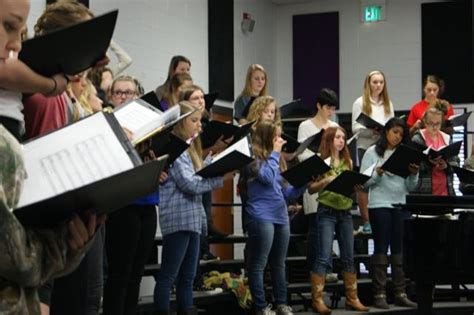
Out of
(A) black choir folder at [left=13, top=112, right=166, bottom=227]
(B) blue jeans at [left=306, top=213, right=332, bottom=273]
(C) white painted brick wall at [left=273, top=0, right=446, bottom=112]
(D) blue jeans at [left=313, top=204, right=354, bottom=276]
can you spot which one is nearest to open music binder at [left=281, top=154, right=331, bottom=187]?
(D) blue jeans at [left=313, top=204, right=354, bottom=276]

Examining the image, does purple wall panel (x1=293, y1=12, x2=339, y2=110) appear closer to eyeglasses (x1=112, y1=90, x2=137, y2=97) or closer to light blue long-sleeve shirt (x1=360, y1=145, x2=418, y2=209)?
light blue long-sleeve shirt (x1=360, y1=145, x2=418, y2=209)

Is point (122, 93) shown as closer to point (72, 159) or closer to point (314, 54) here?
point (72, 159)

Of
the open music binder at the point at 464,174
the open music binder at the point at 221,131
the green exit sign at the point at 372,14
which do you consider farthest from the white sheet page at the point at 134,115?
the green exit sign at the point at 372,14

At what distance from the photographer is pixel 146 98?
398 cm

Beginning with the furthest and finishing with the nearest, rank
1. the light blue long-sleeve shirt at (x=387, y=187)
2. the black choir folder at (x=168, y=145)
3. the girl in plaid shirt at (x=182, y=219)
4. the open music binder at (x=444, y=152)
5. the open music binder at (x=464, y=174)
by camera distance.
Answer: the light blue long-sleeve shirt at (x=387, y=187) < the open music binder at (x=444, y=152) < the open music binder at (x=464, y=174) < the girl in plaid shirt at (x=182, y=219) < the black choir folder at (x=168, y=145)

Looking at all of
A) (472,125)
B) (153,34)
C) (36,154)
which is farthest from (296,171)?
(472,125)

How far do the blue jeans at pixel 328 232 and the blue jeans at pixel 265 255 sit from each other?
48cm

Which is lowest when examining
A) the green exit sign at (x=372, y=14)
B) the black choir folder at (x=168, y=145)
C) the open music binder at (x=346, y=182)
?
the open music binder at (x=346, y=182)

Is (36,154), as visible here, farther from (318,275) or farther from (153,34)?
(153,34)

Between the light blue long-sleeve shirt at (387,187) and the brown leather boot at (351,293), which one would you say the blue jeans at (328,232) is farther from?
the light blue long-sleeve shirt at (387,187)

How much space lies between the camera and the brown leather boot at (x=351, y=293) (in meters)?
6.46

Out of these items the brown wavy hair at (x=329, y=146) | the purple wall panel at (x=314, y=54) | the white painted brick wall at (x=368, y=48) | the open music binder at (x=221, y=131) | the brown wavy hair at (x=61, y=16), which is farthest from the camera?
the purple wall panel at (x=314, y=54)

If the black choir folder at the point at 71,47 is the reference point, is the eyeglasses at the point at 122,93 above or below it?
above

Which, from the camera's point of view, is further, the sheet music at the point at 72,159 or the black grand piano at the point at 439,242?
the black grand piano at the point at 439,242
